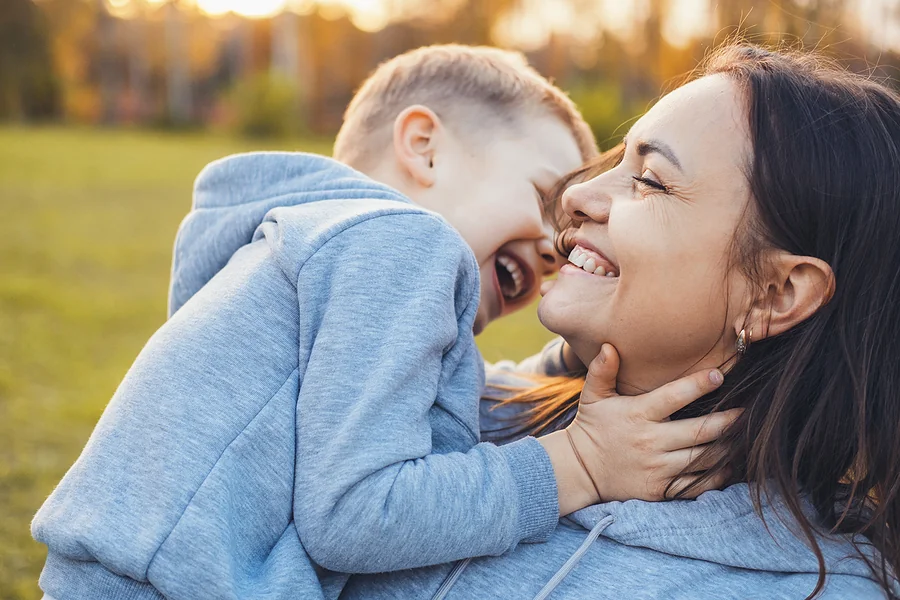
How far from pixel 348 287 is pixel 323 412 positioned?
0.73 ft

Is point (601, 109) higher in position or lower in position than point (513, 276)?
lower

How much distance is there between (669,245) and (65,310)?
5164 millimetres

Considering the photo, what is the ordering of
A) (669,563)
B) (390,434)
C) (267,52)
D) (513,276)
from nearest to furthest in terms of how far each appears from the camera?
(390,434) < (669,563) < (513,276) < (267,52)

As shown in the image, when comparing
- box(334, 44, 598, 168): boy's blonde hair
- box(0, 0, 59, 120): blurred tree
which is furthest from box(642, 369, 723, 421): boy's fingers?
box(0, 0, 59, 120): blurred tree

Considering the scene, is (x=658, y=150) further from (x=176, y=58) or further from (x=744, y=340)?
(x=176, y=58)

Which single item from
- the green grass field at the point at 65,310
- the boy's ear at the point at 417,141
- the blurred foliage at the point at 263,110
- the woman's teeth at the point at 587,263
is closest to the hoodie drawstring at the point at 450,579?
the woman's teeth at the point at 587,263

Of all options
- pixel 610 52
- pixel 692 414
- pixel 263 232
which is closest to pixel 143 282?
pixel 263 232

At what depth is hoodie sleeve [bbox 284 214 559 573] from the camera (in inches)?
55.2

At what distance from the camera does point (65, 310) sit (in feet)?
18.9

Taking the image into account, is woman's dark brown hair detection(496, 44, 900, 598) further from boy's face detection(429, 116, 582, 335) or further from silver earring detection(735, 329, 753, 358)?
boy's face detection(429, 116, 582, 335)

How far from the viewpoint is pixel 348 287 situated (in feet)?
4.96

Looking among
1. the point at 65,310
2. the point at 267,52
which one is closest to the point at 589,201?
the point at 65,310

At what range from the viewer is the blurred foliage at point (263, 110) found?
84.9ft

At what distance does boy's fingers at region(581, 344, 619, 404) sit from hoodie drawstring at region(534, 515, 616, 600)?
25cm
